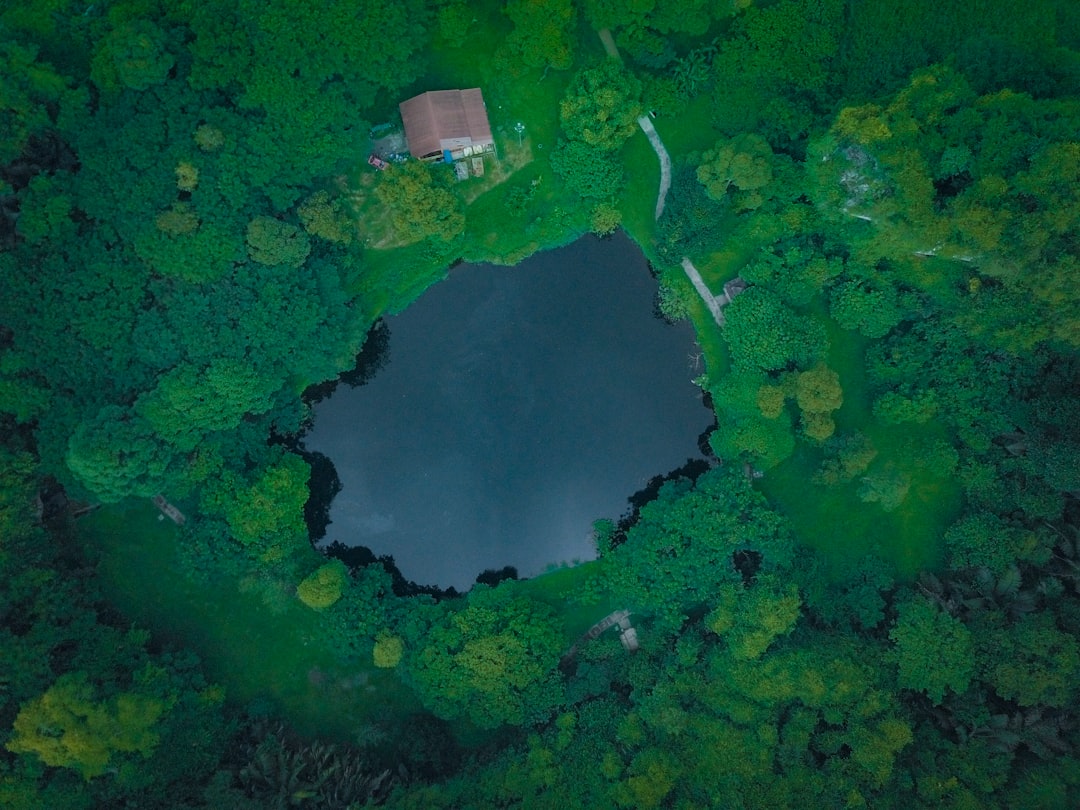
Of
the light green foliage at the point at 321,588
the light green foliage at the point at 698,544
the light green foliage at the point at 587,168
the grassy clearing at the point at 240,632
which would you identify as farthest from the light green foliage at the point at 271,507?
the light green foliage at the point at 587,168

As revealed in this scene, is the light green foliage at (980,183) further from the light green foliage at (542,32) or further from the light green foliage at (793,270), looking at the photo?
the light green foliage at (542,32)

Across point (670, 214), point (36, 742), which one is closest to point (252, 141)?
point (670, 214)

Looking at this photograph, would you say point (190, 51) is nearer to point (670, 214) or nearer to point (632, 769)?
point (670, 214)

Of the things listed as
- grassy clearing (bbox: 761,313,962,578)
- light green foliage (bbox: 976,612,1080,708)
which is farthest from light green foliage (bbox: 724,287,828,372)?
light green foliage (bbox: 976,612,1080,708)

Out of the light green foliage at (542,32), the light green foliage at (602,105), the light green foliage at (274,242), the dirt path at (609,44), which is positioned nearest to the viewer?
the light green foliage at (274,242)

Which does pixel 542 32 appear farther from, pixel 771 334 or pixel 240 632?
pixel 240 632

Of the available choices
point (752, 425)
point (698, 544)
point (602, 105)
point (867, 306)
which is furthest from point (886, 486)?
point (602, 105)
